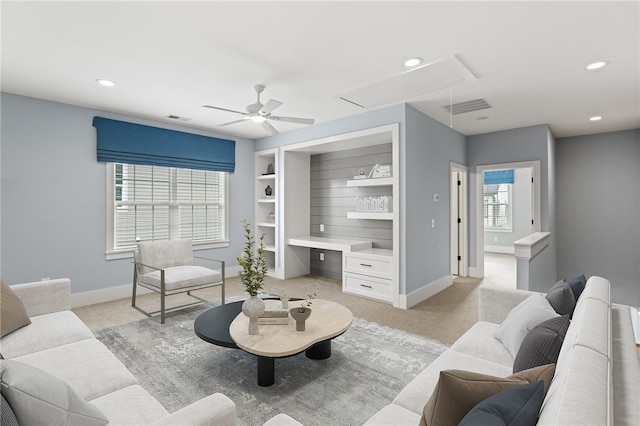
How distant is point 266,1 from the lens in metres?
2.01

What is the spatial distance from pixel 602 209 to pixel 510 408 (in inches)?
251

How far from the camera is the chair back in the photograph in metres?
3.93

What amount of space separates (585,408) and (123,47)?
3.40 m

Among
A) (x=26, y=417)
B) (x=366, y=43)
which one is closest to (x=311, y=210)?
(x=366, y=43)

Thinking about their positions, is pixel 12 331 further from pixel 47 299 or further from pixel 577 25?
pixel 577 25

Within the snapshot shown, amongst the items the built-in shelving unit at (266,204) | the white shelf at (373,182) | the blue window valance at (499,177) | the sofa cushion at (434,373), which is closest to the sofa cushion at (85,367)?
the sofa cushion at (434,373)

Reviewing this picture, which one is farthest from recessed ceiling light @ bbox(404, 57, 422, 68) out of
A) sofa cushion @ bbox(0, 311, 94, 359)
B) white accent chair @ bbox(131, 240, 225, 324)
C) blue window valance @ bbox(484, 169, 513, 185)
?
blue window valance @ bbox(484, 169, 513, 185)

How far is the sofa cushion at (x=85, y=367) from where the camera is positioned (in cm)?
149

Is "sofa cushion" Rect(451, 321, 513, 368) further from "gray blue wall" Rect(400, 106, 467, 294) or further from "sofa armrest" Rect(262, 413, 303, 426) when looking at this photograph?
"gray blue wall" Rect(400, 106, 467, 294)

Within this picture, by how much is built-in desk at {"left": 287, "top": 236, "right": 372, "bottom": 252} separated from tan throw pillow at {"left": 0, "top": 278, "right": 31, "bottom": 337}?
346 centimetres

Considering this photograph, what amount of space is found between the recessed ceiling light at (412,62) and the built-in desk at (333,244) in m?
2.54

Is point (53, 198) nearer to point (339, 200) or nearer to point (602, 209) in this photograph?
point (339, 200)

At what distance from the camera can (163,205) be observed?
16.5 ft

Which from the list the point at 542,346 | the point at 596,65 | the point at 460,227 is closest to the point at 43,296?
the point at 542,346
